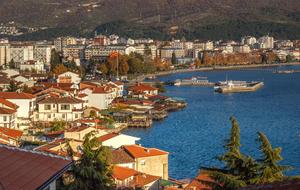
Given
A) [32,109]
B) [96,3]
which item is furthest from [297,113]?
[96,3]

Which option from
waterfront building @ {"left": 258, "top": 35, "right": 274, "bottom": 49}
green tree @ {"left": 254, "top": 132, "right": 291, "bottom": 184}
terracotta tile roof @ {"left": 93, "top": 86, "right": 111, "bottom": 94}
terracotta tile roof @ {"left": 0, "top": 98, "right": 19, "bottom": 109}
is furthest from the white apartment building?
green tree @ {"left": 254, "top": 132, "right": 291, "bottom": 184}

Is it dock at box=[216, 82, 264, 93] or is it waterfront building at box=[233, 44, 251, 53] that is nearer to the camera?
dock at box=[216, 82, 264, 93]

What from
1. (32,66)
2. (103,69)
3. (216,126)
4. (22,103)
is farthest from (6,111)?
(103,69)

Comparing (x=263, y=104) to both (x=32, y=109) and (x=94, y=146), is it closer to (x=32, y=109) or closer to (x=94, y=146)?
(x=32, y=109)

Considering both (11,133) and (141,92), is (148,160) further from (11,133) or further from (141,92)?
(141,92)

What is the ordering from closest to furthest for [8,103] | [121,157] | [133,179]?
[133,179], [121,157], [8,103]

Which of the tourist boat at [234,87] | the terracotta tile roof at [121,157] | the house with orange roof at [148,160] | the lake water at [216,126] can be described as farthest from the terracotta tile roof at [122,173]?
the tourist boat at [234,87]

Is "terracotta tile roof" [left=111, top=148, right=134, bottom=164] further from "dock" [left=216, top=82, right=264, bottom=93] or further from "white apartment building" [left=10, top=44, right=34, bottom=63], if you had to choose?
"white apartment building" [left=10, top=44, right=34, bottom=63]
